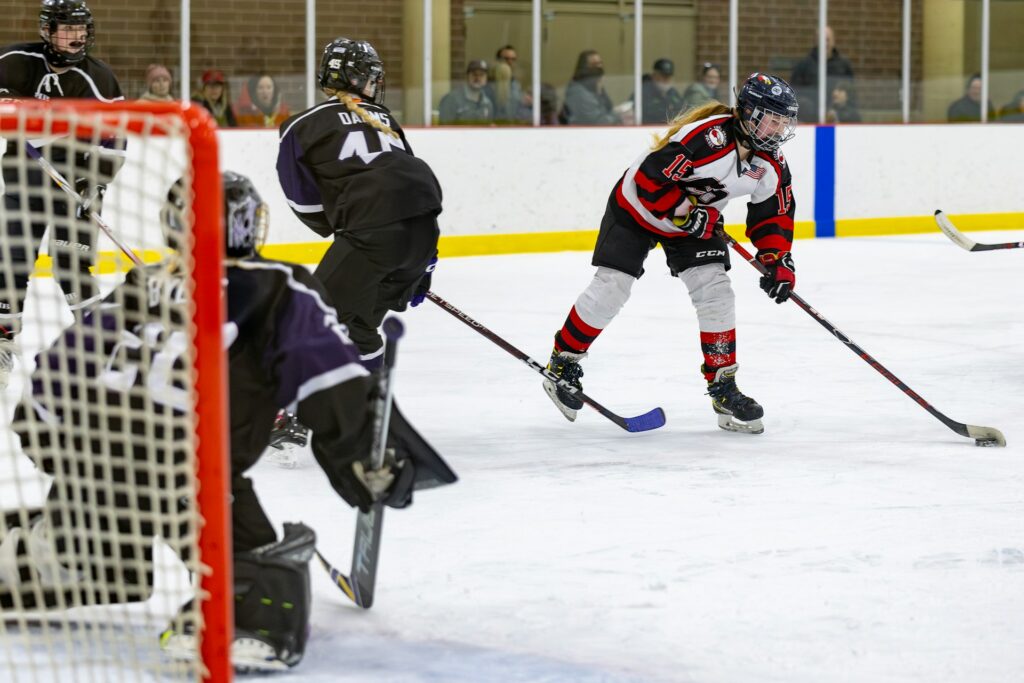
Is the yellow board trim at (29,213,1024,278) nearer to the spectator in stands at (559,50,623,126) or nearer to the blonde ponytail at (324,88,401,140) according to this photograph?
the spectator in stands at (559,50,623,126)

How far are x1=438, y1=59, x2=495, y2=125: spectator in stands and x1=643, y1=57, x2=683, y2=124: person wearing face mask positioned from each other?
116 cm

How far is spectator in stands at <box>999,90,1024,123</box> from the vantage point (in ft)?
Result: 34.1

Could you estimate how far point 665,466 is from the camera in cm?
344

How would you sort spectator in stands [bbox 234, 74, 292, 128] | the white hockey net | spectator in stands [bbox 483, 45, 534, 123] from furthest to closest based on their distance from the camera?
spectator in stands [bbox 483, 45, 534, 123], spectator in stands [bbox 234, 74, 292, 128], the white hockey net

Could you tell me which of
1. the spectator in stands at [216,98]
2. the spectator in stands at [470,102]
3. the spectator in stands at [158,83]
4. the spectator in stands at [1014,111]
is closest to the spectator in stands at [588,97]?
the spectator in stands at [470,102]

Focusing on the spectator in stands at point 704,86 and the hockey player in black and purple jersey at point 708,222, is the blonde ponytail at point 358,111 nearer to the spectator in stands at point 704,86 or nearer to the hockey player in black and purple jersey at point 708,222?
the hockey player in black and purple jersey at point 708,222

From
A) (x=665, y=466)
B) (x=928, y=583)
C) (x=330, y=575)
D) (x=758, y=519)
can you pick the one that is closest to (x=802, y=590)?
(x=928, y=583)

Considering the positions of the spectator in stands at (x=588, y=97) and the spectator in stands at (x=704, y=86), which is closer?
the spectator in stands at (x=588, y=97)

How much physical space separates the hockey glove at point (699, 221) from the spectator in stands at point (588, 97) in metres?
5.09

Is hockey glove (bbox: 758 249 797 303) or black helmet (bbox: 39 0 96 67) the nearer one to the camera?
hockey glove (bbox: 758 249 797 303)

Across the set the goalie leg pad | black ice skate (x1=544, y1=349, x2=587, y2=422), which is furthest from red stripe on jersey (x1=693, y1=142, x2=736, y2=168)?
the goalie leg pad

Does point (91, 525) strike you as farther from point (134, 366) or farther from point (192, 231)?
point (192, 231)

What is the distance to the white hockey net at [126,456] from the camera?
5.85 feet

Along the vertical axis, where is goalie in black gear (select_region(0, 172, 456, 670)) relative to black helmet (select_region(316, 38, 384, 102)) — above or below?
below
